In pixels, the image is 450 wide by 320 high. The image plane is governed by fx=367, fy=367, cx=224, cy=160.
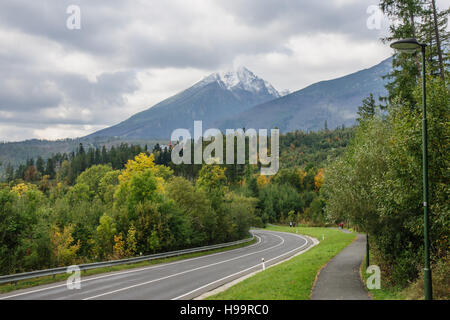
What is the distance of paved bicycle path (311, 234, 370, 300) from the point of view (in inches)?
562

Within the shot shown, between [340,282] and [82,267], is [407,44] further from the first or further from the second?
[82,267]

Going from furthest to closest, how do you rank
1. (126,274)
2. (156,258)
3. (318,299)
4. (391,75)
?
(156,258) < (391,75) < (126,274) < (318,299)

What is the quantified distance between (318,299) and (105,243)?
23036 millimetres

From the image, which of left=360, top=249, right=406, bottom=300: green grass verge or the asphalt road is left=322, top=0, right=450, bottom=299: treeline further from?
the asphalt road

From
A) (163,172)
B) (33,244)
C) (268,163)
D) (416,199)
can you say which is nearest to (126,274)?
(33,244)

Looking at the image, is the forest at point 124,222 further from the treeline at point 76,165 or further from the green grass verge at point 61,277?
the treeline at point 76,165

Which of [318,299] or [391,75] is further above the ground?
[391,75]

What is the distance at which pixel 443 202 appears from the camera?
12.4m

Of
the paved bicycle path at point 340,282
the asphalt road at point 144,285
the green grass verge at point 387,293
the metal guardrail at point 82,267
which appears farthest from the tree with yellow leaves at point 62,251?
the green grass verge at point 387,293

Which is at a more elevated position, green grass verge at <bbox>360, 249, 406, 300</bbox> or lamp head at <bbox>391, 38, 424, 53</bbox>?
lamp head at <bbox>391, 38, 424, 53</bbox>

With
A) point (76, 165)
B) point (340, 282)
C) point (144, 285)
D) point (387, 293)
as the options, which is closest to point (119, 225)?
point (144, 285)

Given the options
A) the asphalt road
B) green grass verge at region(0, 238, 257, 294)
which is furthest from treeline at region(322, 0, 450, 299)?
green grass verge at region(0, 238, 257, 294)
